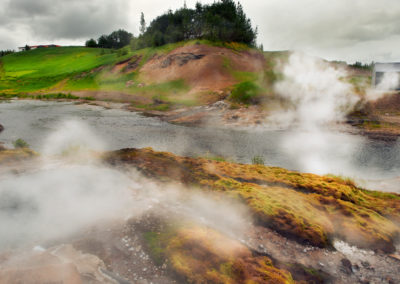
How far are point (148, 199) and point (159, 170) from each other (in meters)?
2.36

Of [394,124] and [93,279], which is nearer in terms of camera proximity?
[93,279]

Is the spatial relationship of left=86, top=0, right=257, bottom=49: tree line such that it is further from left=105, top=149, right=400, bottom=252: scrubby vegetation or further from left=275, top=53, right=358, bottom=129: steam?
left=105, top=149, right=400, bottom=252: scrubby vegetation

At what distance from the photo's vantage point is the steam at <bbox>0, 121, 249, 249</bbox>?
6.04 meters

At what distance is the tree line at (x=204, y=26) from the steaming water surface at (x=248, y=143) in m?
33.7

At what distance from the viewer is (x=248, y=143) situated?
18.5 metres

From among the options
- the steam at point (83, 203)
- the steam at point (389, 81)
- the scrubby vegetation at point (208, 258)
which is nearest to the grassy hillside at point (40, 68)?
the steam at point (83, 203)

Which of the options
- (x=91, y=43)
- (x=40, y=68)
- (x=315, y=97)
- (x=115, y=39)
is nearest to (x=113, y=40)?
(x=115, y=39)

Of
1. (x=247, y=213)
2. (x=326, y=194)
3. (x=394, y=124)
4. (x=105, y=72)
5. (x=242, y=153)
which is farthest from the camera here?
(x=105, y=72)

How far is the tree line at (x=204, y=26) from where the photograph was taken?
174 ft

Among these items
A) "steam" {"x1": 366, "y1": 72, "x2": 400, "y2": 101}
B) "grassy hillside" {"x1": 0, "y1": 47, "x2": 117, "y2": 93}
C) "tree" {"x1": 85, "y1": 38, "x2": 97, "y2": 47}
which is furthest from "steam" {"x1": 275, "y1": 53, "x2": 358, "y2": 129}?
"tree" {"x1": 85, "y1": 38, "x2": 97, "y2": 47}

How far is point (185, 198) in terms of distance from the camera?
775 centimetres

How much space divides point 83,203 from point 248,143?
43.9ft

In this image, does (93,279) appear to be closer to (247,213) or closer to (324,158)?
(247,213)

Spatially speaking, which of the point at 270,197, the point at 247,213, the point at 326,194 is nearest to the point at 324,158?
the point at 326,194
